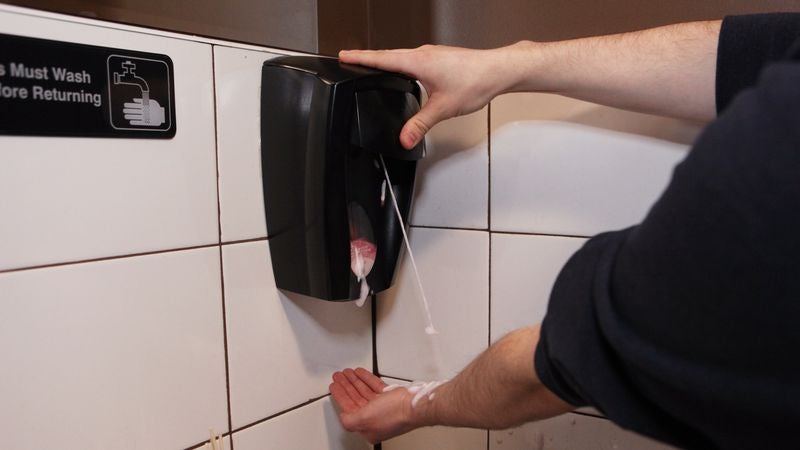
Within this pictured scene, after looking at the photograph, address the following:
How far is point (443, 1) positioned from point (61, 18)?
54 cm

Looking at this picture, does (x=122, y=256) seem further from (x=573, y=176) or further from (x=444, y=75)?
(x=573, y=176)

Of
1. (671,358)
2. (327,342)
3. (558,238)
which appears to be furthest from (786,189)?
Answer: (327,342)

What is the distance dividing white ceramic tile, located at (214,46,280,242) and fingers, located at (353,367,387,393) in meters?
0.31

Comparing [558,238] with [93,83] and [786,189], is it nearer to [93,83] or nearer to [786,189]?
[786,189]

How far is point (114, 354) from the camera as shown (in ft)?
2.29

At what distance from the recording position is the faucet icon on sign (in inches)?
26.6

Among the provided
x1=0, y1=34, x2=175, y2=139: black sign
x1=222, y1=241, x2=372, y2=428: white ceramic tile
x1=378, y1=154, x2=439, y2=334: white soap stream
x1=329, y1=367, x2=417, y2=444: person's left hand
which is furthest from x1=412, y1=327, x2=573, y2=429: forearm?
x1=0, y1=34, x2=175, y2=139: black sign

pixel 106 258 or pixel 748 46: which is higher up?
pixel 748 46

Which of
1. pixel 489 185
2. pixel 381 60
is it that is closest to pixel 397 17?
pixel 381 60

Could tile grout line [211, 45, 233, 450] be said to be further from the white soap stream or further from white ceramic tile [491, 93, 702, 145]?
white ceramic tile [491, 93, 702, 145]

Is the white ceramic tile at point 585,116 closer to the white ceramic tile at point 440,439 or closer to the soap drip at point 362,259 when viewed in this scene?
the soap drip at point 362,259

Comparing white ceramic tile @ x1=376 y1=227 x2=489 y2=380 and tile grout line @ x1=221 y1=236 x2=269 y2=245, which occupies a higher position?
tile grout line @ x1=221 y1=236 x2=269 y2=245

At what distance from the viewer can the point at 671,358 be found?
41cm

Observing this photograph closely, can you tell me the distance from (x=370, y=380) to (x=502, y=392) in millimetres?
413
